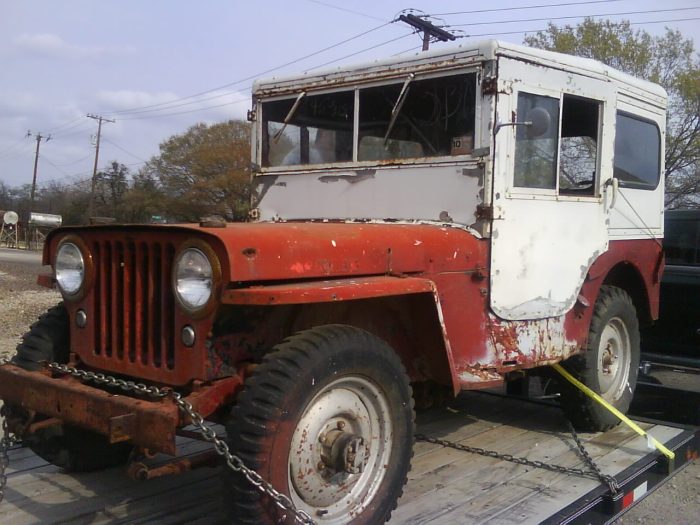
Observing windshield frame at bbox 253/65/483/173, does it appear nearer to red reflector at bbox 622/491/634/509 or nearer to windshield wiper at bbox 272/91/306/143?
windshield wiper at bbox 272/91/306/143

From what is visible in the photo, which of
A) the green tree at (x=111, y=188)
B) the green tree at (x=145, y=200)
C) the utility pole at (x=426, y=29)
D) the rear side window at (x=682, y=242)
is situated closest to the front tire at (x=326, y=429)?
Answer: the rear side window at (x=682, y=242)

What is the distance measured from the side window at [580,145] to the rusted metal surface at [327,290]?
1.77 m

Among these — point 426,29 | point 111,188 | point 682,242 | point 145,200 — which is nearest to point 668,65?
point 426,29

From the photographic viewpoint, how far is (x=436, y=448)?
420 cm

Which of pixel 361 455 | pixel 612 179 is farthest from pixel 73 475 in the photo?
pixel 612 179

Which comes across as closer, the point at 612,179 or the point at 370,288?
the point at 370,288

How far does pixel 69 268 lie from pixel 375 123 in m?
2.00

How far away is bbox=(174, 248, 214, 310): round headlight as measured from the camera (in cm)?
264

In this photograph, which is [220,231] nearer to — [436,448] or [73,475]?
[73,475]

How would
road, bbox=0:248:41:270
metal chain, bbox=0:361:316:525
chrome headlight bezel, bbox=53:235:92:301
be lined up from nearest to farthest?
metal chain, bbox=0:361:316:525 → chrome headlight bezel, bbox=53:235:92:301 → road, bbox=0:248:41:270

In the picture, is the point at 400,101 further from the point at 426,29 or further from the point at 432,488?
the point at 426,29

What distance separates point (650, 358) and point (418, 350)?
3092 millimetres

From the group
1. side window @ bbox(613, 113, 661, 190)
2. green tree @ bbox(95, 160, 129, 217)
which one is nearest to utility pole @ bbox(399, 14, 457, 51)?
side window @ bbox(613, 113, 661, 190)

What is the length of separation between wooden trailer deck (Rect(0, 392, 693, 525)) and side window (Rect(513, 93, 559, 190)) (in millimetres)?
1637
